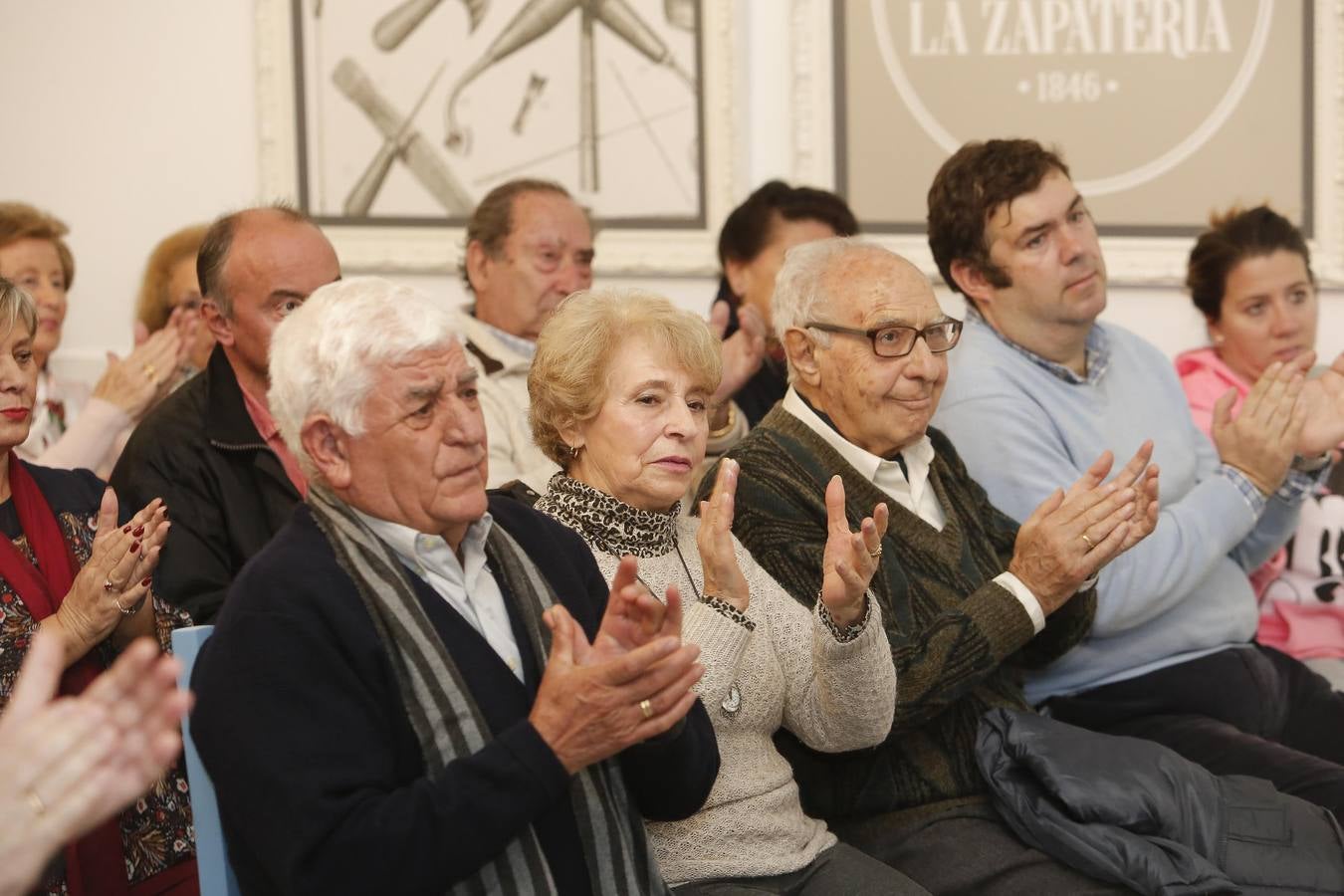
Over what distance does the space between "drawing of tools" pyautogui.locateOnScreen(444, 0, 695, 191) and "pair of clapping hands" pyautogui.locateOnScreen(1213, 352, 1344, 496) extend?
1.74 meters

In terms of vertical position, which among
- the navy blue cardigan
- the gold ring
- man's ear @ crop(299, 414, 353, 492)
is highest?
man's ear @ crop(299, 414, 353, 492)

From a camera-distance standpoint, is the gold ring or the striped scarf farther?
the striped scarf

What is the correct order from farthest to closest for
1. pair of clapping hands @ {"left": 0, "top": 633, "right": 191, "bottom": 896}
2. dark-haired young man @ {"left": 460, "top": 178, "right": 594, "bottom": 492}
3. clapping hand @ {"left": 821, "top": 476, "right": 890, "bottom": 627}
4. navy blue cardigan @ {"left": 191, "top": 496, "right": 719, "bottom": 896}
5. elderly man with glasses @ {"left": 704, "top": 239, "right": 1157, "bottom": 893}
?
dark-haired young man @ {"left": 460, "top": 178, "right": 594, "bottom": 492}, elderly man with glasses @ {"left": 704, "top": 239, "right": 1157, "bottom": 893}, clapping hand @ {"left": 821, "top": 476, "right": 890, "bottom": 627}, navy blue cardigan @ {"left": 191, "top": 496, "right": 719, "bottom": 896}, pair of clapping hands @ {"left": 0, "top": 633, "right": 191, "bottom": 896}

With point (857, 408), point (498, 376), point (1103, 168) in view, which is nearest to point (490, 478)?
point (498, 376)

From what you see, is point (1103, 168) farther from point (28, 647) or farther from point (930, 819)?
point (28, 647)

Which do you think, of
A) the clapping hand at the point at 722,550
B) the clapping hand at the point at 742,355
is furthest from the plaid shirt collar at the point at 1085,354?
the clapping hand at the point at 722,550

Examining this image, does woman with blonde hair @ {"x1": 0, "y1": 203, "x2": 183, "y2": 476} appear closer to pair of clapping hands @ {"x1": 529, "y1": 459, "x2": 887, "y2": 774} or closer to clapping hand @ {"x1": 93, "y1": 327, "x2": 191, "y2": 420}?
clapping hand @ {"x1": 93, "y1": 327, "x2": 191, "y2": 420}

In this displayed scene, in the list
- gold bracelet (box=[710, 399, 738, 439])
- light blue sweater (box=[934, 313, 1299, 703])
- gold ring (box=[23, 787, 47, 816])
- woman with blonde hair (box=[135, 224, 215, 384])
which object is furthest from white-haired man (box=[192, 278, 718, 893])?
woman with blonde hair (box=[135, 224, 215, 384])

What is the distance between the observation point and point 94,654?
222cm

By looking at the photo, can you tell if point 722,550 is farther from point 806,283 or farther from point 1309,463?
point 1309,463

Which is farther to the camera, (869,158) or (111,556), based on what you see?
(869,158)

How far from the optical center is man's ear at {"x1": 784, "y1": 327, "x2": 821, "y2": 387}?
247 cm

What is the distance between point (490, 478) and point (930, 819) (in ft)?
3.17

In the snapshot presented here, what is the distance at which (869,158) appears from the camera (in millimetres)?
3941
